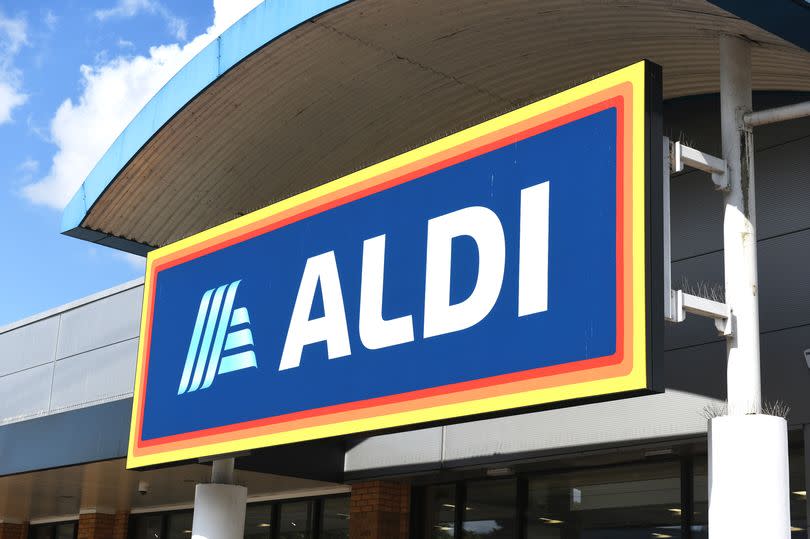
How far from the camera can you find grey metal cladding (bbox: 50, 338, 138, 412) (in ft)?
49.8

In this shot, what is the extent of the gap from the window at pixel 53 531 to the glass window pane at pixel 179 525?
289 cm

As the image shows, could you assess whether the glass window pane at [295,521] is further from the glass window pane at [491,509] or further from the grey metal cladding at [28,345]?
the grey metal cladding at [28,345]

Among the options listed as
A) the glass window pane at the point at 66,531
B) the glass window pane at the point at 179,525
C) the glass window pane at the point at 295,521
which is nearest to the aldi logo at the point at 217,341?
the glass window pane at the point at 295,521

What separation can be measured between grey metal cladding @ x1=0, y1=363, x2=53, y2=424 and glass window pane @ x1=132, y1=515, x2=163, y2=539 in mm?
2850

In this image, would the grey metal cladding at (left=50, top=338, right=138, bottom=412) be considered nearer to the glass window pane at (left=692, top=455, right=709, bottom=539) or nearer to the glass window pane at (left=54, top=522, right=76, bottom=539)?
the glass window pane at (left=54, top=522, right=76, bottom=539)

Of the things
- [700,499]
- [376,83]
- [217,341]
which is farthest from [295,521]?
[376,83]

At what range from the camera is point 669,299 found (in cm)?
674

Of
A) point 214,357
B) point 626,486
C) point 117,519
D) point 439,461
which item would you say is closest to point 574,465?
point 626,486

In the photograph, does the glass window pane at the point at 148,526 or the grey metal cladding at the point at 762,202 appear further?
the glass window pane at the point at 148,526

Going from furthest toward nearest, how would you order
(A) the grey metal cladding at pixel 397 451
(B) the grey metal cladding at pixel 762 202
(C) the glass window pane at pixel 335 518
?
(C) the glass window pane at pixel 335 518 < (A) the grey metal cladding at pixel 397 451 < (B) the grey metal cladding at pixel 762 202

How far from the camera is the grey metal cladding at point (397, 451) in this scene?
39.5 feet

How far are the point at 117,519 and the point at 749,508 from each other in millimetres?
14392

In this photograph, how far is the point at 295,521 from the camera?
15648 mm

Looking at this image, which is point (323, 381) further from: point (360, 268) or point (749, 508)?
point (749, 508)
